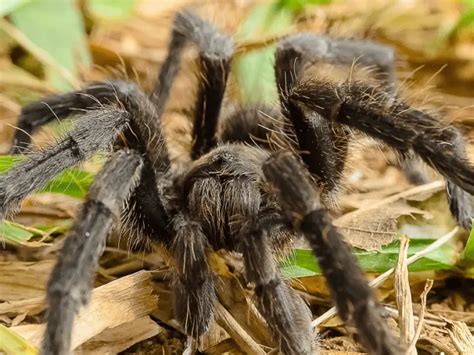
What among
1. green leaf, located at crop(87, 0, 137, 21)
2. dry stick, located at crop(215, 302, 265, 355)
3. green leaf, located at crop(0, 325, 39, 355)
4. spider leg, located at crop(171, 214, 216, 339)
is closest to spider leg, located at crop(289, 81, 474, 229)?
spider leg, located at crop(171, 214, 216, 339)

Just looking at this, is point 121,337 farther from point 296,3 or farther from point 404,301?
point 296,3

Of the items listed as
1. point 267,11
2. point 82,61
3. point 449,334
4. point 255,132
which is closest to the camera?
point 449,334

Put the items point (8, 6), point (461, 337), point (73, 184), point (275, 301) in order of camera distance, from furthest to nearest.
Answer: point (8, 6) → point (73, 184) → point (461, 337) → point (275, 301)

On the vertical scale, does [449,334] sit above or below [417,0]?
below

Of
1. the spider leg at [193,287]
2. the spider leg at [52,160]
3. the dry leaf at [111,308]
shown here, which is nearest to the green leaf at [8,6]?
the spider leg at [52,160]

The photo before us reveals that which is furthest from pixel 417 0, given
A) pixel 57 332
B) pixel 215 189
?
pixel 57 332

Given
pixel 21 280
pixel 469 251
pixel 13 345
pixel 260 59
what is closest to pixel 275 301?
pixel 13 345

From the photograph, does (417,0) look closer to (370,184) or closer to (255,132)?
(370,184)

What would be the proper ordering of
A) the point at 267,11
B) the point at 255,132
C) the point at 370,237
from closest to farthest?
1. the point at 370,237
2. the point at 255,132
3. the point at 267,11
